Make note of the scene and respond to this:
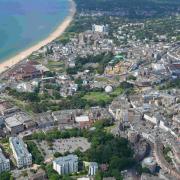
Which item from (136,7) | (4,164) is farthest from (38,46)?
(4,164)

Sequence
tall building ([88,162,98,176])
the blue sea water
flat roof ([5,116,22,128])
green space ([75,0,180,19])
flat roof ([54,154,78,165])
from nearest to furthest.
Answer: tall building ([88,162,98,176])
flat roof ([54,154,78,165])
flat roof ([5,116,22,128])
the blue sea water
green space ([75,0,180,19])

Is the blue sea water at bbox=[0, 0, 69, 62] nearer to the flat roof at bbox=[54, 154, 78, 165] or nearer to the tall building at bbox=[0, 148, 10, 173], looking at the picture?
the tall building at bbox=[0, 148, 10, 173]

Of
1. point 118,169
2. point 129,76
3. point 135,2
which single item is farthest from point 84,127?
point 135,2

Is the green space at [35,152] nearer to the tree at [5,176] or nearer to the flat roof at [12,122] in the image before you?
the tree at [5,176]

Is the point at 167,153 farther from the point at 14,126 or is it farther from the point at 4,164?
the point at 14,126

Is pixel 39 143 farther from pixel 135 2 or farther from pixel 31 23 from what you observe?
pixel 135 2

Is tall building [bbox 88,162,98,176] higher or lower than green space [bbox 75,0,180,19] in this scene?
lower

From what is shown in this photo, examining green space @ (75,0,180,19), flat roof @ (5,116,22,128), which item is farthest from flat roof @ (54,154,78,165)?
green space @ (75,0,180,19)
